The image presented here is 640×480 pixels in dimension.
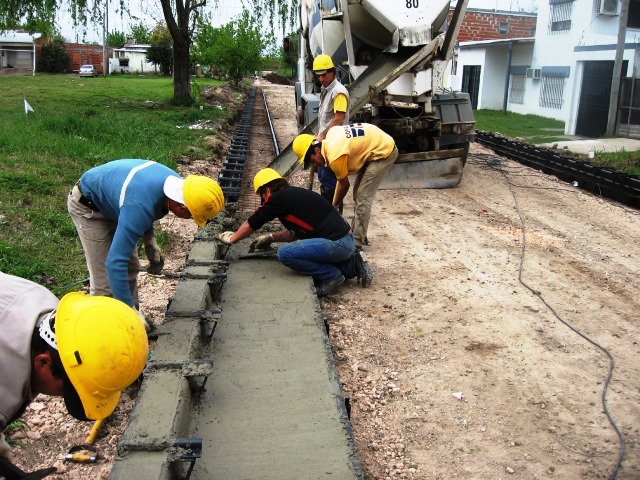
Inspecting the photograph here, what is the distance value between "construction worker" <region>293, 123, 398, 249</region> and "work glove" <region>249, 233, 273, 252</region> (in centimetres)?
94

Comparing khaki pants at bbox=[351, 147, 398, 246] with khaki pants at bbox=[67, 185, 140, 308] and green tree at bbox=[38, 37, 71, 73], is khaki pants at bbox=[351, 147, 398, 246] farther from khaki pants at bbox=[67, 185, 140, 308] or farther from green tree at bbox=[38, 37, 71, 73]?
green tree at bbox=[38, 37, 71, 73]

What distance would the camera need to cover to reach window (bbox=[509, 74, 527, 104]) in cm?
2475

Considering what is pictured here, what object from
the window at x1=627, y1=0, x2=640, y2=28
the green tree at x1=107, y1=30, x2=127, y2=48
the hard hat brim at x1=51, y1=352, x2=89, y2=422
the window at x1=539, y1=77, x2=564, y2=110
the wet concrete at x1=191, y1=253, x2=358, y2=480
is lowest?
the wet concrete at x1=191, y1=253, x2=358, y2=480

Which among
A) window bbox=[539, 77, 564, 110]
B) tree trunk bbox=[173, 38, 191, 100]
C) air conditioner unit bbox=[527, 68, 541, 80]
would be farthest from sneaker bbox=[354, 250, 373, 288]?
air conditioner unit bbox=[527, 68, 541, 80]

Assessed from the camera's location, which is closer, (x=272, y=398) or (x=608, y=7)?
(x=272, y=398)

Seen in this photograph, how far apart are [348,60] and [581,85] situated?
39.5ft

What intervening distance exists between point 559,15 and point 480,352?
789 inches

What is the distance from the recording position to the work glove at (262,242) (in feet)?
19.9

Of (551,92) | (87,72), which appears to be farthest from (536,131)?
(87,72)

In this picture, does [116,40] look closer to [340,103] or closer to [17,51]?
[17,51]

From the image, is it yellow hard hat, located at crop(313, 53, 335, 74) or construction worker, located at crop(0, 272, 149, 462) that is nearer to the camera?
construction worker, located at crop(0, 272, 149, 462)

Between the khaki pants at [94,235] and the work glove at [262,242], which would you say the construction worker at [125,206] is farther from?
the work glove at [262,242]

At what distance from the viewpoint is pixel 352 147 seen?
646cm

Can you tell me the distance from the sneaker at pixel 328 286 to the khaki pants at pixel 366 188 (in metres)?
1.27
